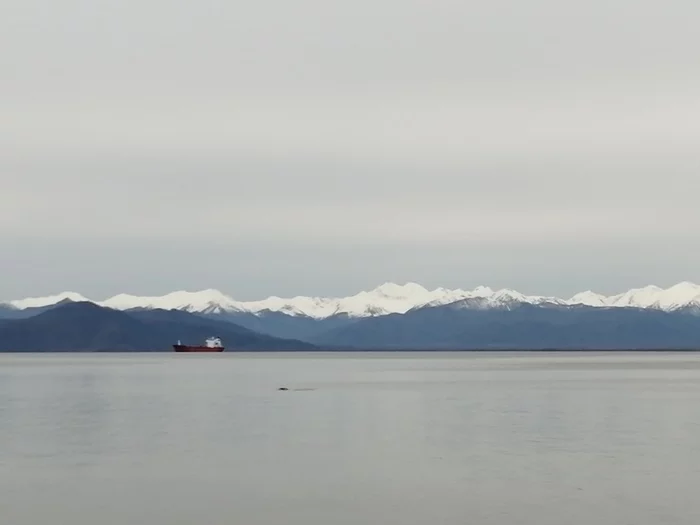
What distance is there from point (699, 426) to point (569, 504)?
80.3 ft

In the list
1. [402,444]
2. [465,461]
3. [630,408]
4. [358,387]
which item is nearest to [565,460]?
[465,461]

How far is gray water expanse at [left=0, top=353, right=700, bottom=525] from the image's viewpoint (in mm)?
28719

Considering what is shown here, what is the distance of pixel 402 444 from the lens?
4419 cm

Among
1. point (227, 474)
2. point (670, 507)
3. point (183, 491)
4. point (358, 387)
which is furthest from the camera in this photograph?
point (358, 387)

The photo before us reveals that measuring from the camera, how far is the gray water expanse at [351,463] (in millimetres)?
28719

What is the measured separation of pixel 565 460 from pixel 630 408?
2758cm

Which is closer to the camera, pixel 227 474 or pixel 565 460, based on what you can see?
pixel 227 474

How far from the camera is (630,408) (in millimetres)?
63938

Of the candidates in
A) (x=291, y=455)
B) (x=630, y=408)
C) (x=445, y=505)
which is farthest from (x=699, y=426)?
(x=445, y=505)

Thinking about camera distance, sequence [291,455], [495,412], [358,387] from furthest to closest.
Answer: [358,387], [495,412], [291,455]

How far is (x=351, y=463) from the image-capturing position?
3797 centimetres

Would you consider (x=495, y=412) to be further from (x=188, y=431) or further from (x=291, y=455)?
(x=291, y=455)

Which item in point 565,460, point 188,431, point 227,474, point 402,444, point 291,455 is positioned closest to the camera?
point 227,474

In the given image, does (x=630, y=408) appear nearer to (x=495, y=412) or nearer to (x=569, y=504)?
(x=495, y=412)
